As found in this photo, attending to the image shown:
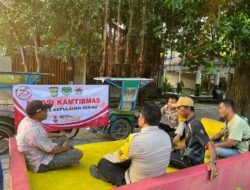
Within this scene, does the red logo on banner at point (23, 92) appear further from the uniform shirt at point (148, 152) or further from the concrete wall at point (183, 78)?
the concrete wall at point (183, 78)

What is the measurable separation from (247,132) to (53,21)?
232 inches

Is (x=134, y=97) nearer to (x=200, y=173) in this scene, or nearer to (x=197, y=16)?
(x=197, y=16)

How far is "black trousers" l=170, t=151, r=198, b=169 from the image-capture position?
11.0 ft

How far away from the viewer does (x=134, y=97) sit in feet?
21.2

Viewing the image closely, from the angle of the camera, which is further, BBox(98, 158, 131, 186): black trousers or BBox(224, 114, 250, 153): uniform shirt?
BBox(224, 114, 250, 153): uniform shirt

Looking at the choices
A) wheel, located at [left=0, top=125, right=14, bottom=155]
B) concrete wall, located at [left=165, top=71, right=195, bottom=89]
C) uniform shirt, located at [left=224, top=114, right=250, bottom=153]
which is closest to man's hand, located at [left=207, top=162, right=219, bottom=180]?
uniform shirt, located at [left=224, top=114, right=250, bottom=153]

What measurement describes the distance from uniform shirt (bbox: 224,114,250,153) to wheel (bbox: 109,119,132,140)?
2.85 m

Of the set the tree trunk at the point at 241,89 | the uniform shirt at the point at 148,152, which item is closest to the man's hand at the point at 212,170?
the uniform shirt at the point at 148,152

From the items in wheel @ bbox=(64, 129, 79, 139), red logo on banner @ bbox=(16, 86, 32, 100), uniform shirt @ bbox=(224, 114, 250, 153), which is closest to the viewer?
uniform shirt @ bbox=(224, 114, 250, 153)

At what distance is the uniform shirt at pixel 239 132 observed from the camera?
3.74 m

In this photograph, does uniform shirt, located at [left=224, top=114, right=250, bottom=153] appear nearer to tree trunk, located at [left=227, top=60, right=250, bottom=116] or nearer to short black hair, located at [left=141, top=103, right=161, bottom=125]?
short black hair, located at [left=141, top=103, right=161, bottom=125]

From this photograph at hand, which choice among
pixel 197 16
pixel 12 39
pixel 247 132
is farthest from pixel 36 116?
pixel 12 39

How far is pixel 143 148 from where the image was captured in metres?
2.41

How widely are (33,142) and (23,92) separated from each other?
2.51 m
